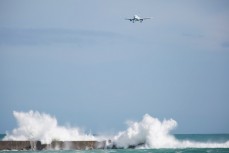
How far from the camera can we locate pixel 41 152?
192ft

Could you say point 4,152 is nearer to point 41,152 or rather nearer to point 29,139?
point 41,152

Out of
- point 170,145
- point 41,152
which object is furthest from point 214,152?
point 41,152

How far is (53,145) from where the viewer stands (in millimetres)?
63781

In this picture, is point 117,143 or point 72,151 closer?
point 72,151

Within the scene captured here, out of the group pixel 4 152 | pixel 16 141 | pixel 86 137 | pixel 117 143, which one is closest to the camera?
pixel 4 152

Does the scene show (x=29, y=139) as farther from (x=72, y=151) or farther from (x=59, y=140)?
(x=72, y=151)

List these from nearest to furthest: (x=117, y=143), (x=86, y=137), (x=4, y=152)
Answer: (x=4, y=152) → (x=117, y=143) → (x=86, y=137)

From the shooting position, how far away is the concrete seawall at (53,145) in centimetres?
6128

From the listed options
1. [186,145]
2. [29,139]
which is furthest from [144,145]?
[29,139]

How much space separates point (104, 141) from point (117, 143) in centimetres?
200

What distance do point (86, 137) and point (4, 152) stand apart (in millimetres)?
15848

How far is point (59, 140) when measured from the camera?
Answer: 66.2 meters

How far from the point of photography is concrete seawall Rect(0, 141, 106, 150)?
201ft

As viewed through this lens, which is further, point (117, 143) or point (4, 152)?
point (117, 143)
